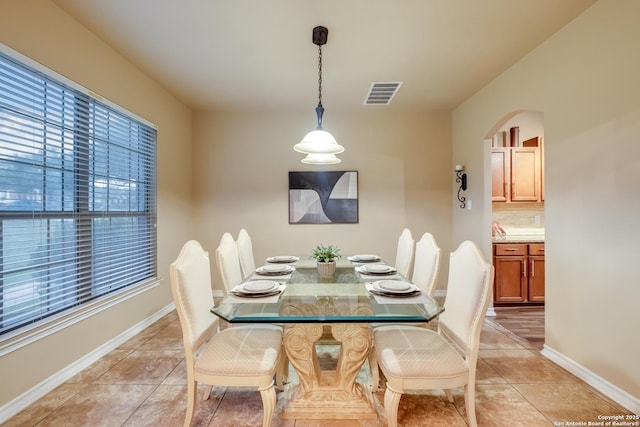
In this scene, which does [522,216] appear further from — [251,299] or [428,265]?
[251,299]

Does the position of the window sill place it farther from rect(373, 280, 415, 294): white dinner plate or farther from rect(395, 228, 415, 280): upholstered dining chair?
rect(395, 228, 415, 280): upholstered dining chair

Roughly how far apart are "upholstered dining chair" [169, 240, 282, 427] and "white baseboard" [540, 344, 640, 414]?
2149 mm

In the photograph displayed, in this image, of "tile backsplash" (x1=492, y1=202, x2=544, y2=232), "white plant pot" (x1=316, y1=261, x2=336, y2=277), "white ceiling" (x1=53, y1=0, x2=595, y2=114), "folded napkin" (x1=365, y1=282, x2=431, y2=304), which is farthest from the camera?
"tile backsplash" (x1=492, y1=202, x2=544, y2=232)

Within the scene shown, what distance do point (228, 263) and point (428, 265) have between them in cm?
155

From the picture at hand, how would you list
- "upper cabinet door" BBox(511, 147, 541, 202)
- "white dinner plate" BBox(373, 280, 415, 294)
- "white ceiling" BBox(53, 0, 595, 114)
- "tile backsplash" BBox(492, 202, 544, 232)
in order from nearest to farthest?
"white dinner plate" BBox(373, 280, 415, 294)
"white ceiling" BBox(53, 0, 595, 114)
"upper cabinet door" BBox(511, 147, 541, 202)
"tile backsplash" BBox(492, 202, 544, 232)

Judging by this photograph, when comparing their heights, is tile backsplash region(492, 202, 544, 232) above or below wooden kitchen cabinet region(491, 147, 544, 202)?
below

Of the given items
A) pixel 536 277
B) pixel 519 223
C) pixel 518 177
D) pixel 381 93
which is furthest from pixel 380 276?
pixel 519 223

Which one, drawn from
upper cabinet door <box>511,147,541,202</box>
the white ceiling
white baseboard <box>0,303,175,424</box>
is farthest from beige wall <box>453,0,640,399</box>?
white baseboard <box>0,303,175,424</box>

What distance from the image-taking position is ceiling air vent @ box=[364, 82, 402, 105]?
10.9ft

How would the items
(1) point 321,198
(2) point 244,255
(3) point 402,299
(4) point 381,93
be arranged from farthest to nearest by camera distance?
(1) point 321,198 < (4) point 381,93 < (2) point 244,255 < (3) point 402,299

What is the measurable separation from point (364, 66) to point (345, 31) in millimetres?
615

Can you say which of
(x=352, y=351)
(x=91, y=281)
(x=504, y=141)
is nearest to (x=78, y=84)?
(x=91, y=281)

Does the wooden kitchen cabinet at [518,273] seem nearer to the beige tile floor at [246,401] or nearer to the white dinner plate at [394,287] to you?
the beige tile floor at [246,401]

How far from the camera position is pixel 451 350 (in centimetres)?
167
